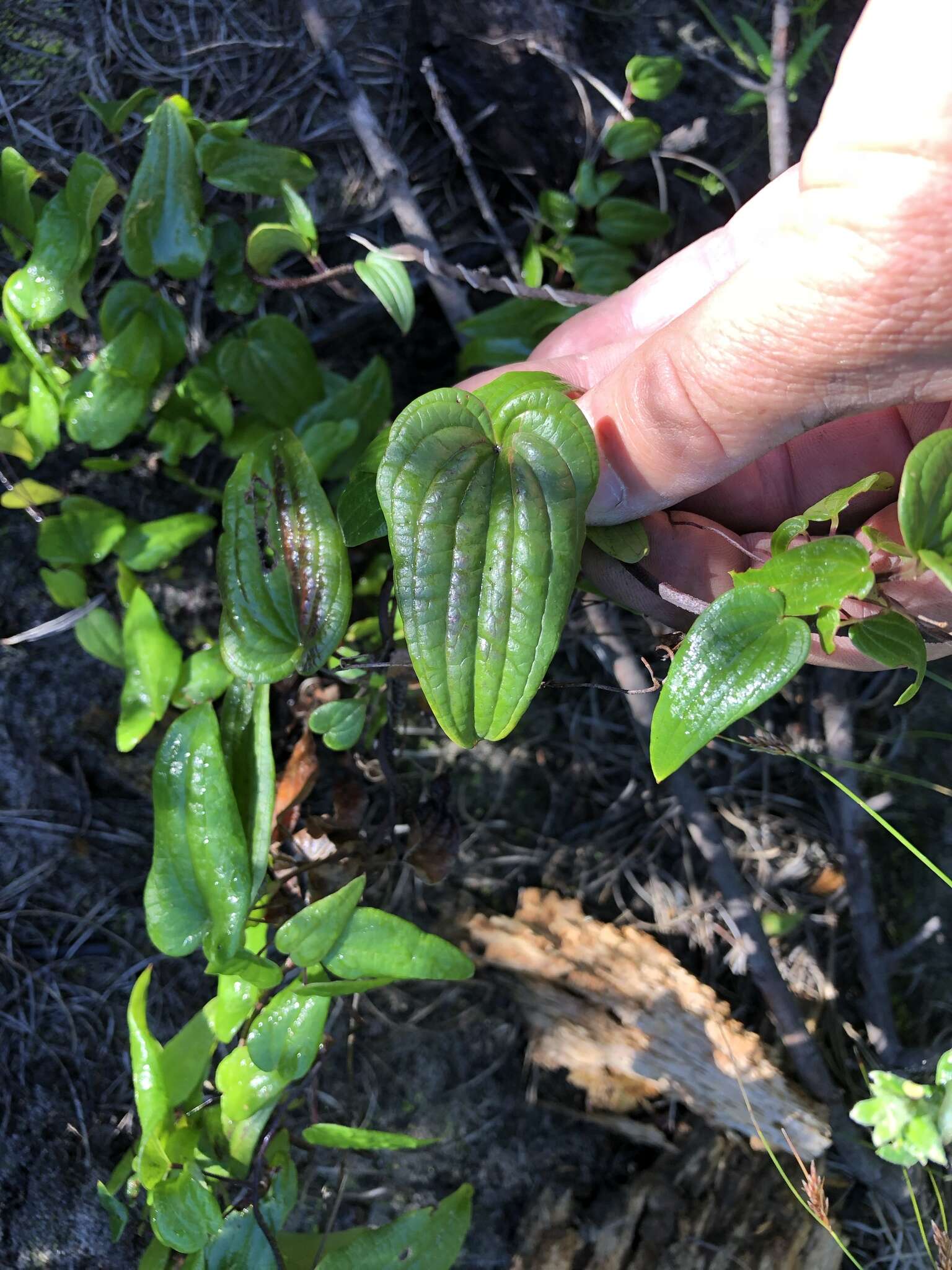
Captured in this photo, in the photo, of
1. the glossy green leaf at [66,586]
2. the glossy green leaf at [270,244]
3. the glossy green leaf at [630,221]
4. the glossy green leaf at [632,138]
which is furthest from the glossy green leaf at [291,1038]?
the glossy green leaf at [632,138]

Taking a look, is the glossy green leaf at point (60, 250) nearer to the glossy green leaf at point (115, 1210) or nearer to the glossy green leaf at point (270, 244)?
the glossy green leaf at point (270, 244)

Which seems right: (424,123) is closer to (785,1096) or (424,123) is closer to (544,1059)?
(544,1059)

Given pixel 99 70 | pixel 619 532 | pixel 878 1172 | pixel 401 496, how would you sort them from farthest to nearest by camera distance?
pixel 878 1172 → pixel 99 70 → pixel 619 532 → pixel 401 496

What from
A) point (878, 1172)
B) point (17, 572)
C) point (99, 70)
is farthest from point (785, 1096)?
point (99, 70)

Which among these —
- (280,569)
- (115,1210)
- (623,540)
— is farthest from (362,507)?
(115,1210)

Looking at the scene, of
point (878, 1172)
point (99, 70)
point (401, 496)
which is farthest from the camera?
point (878, 1172)
